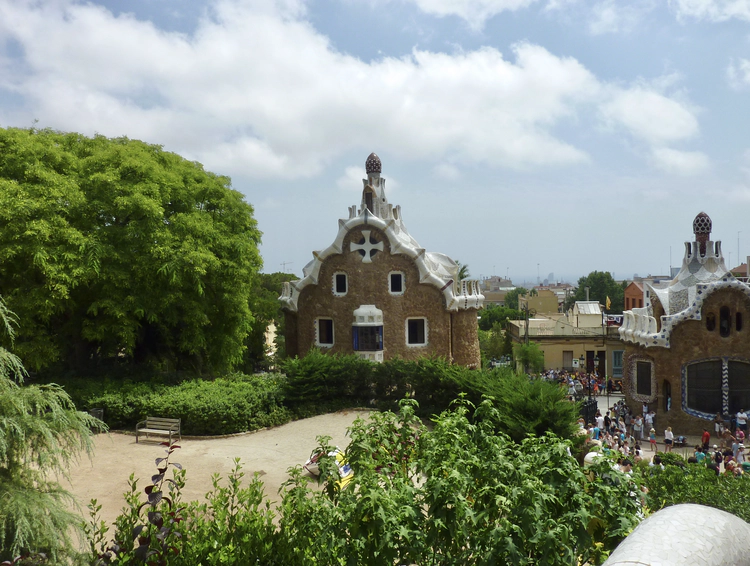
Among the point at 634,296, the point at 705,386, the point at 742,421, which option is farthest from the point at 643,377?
the point at 634,296

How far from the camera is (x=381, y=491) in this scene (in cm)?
648

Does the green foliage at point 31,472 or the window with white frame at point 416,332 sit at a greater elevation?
the window with white frame at point 416,332

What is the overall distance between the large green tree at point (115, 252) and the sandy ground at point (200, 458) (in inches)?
172

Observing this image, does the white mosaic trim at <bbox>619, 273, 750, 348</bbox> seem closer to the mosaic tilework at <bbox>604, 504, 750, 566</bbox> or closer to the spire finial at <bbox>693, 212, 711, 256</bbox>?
the spire finial at <bbox>693, 212, 711, 256</bbox>

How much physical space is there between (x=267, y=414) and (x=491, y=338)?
1217 inches

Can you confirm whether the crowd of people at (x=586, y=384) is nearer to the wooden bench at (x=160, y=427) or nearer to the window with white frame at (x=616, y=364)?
the window with white frame at (x=616, y=364)

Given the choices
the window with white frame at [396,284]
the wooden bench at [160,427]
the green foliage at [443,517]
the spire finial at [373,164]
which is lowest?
the wooden bench at [160,427]

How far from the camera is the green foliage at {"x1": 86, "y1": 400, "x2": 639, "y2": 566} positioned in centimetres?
618

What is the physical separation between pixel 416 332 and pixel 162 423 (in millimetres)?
12534

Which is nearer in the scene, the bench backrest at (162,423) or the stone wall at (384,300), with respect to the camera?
the bench backrest at (162,423)

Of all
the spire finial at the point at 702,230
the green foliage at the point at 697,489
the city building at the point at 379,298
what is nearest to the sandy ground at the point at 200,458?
the city building at the point at 379,298

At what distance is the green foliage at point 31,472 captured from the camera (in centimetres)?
730

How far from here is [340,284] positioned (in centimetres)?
2697

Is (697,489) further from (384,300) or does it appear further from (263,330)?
(263,330)
